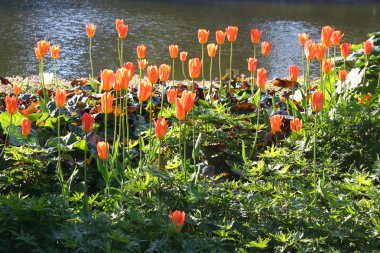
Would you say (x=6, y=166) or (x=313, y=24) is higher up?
(x=6, y=166)

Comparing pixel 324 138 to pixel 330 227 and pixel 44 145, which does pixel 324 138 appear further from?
pixel 44 145

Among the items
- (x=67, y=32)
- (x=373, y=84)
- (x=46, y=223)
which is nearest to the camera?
(x=46, y=223)

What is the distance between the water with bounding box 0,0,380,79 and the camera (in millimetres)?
10791

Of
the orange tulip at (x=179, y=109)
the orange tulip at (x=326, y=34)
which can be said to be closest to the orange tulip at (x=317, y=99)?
the orange tulip at (x=179, y=109)

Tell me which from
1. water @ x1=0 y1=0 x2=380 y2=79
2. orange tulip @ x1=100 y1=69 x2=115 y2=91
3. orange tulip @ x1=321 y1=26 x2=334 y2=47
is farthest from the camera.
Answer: water @ x1=0 y1=0 x2=380 y2=79

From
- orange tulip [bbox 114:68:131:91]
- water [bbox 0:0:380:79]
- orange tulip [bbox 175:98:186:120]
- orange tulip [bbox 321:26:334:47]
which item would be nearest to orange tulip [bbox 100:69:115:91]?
orange tulip [bbox 114:68:131:91]

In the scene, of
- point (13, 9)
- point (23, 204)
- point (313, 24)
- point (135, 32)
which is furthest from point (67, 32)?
point (23, 204)

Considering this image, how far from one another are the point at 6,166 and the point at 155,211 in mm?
787

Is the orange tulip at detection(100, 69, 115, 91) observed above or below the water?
above

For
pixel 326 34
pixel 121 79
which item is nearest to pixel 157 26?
pixel 326 34

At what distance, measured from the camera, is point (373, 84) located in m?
3.36

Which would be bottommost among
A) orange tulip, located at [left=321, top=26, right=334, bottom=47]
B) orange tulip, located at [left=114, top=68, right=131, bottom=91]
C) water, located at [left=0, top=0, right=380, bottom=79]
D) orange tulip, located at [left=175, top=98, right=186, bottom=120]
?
water, located at [left=0, top=0, right=380, bottom=79]

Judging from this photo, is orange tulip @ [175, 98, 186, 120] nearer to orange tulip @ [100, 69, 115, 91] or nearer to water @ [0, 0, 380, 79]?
orange tulip @ [100, 69, 115, 91]

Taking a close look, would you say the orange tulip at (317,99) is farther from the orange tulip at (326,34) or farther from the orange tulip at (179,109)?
the orange tulip at (326,34)
